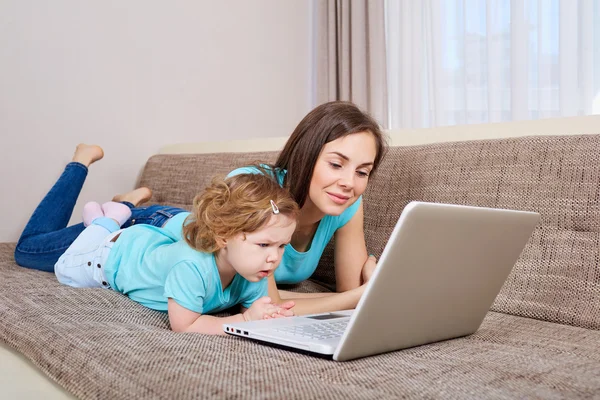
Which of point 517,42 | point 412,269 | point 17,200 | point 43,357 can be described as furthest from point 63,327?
point 517,42

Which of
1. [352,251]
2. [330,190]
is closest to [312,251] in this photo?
[352,251]

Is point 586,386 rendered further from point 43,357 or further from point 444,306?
point 43,357

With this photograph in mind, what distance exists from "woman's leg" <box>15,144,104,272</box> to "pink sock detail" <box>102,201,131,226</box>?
105mm

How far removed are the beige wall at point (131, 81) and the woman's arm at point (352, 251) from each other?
1531mm

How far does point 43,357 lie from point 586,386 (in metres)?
0.84

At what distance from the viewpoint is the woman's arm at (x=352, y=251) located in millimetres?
1638

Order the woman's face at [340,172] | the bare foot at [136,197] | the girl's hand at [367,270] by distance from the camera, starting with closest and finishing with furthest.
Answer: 1. the woman's face at [340,172]
2. the girl's hand at [367,270]
3. the bare foot at [136,197]

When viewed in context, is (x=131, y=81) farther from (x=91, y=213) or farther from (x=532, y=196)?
(x=532, y=196)

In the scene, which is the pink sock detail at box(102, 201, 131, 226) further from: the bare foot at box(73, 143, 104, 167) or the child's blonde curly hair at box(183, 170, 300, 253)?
the child's blonde curly hair at box(183, 170, 300, 253)

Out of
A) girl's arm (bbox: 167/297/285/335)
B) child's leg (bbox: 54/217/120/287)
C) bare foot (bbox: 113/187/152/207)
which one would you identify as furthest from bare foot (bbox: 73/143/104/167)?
girl's arm (bbox: 167/297/285/335)

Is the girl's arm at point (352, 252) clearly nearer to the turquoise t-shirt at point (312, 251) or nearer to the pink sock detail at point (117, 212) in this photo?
the turquoise t-shirt at point (312, 251)

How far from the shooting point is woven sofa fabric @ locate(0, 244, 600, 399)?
81 centimetres

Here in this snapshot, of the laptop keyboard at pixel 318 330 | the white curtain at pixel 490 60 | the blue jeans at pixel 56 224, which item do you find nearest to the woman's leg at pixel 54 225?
the blue jeans at pixel 56 224

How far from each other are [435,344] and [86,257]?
3.26 feet
